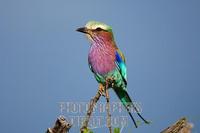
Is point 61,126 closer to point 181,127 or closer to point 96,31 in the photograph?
point 181,127

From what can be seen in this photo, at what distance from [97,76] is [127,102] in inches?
8.6

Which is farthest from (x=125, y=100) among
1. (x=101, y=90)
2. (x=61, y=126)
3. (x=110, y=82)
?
(x=61, y=126)

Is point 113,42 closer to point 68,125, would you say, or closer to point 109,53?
point 109,53

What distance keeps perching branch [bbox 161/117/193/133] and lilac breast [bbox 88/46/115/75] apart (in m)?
0.91

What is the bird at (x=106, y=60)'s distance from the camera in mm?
2219

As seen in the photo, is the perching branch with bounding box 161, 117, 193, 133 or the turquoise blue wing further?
the turquoise blue wing

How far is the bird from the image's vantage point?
7.28 feet

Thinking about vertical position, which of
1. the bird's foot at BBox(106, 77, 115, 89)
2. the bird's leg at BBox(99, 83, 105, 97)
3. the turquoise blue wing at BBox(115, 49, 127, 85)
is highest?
the turquoise blue wing at BBox(115, 49, 127, 85)

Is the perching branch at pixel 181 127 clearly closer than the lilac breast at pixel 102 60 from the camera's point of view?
Yes

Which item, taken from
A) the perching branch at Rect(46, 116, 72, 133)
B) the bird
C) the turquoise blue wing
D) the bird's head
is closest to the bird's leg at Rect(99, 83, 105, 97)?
the bird

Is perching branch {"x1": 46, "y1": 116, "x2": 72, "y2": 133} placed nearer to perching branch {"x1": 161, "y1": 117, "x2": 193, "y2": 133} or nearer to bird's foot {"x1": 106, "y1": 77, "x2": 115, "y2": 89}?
perching branch {"x1": 161, "y1": 117, "x2": 193, "y2": 133}

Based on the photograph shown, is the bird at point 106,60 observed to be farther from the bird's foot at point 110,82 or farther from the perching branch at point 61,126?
the perching branch at point 61,126

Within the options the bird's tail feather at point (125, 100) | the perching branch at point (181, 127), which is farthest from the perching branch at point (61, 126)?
the bird's tail feather at point (125, 100)

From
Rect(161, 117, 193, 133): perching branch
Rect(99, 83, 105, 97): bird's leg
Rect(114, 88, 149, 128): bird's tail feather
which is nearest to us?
Rect(161, 117, 193, 133): perching branch
